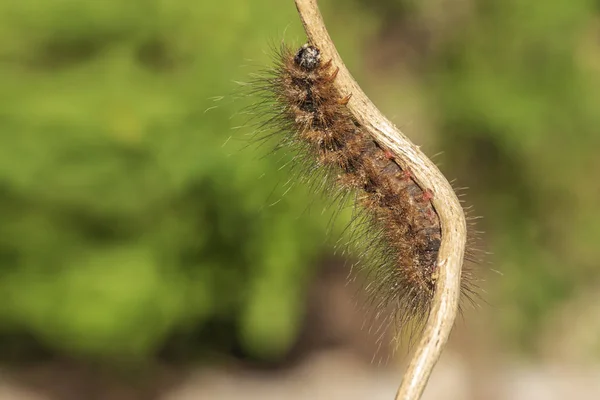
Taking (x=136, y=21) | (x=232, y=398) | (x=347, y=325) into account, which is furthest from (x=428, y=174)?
(x=347, y=325)

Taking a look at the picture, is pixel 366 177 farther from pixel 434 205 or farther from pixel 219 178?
pixel 219 178

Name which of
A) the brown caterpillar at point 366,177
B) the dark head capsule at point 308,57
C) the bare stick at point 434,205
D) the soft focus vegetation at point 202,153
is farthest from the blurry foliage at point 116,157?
the bare stick at point 434,205

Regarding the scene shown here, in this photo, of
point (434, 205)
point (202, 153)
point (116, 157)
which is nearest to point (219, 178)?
point (202, 153)

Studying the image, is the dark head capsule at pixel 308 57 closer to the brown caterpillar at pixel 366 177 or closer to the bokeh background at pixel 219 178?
the brown caterpillar at pixel 366 177

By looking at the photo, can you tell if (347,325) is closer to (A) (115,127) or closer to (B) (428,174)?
(A) (115,127)

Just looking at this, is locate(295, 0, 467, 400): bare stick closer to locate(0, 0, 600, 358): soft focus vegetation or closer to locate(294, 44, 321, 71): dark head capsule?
locate(294, 44, 321, 71): dark head capsule

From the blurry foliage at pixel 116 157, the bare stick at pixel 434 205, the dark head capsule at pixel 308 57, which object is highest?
the blurry foliage at pixel 116 157
